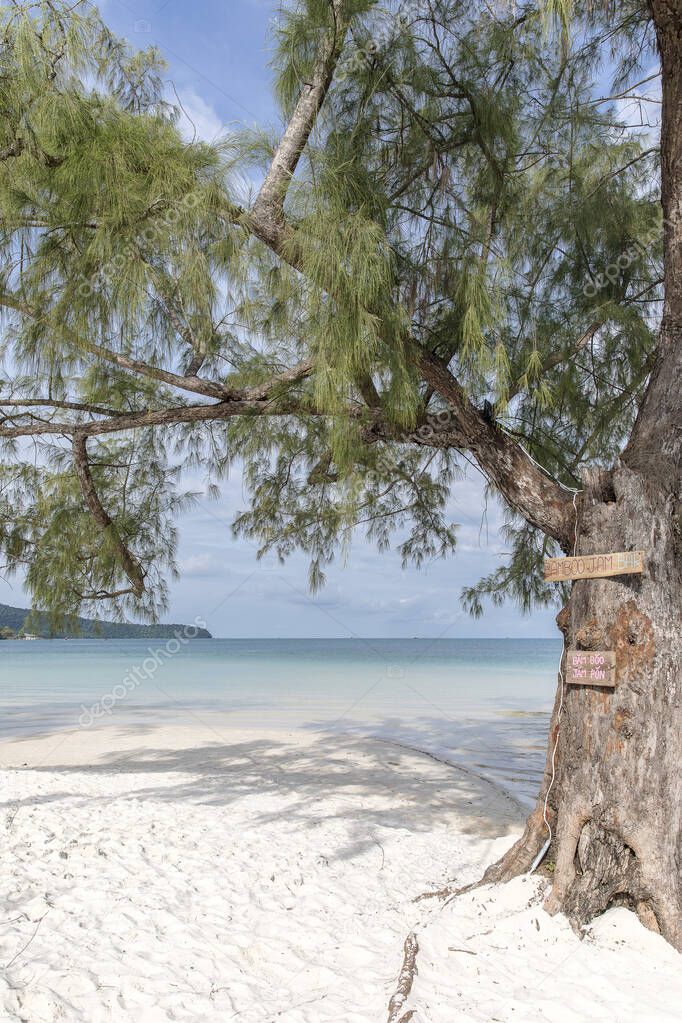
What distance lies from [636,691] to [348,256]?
1.79 meters

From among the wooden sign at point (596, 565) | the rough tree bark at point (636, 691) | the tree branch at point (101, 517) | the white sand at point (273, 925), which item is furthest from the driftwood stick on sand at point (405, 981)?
the tree branch at point (101, 517)

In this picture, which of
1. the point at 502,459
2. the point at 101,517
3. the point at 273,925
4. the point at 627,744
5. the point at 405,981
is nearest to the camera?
the point at 405,981

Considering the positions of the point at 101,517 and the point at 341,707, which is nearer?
the point at 101,517

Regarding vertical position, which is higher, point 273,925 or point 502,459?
point 502,459

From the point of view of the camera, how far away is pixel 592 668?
2.63 metres

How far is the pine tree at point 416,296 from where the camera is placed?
2.66 m

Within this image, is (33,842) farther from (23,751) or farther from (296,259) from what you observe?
(23,751)

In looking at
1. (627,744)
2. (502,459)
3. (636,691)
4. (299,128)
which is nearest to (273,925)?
(627,744)

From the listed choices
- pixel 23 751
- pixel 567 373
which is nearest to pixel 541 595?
pixel 567 373

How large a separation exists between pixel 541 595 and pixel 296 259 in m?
2.54

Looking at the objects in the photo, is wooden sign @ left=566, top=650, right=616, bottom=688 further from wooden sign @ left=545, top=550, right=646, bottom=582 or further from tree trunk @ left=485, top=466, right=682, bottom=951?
wooden sign @ left=545, top=550, right=646, bottom=582

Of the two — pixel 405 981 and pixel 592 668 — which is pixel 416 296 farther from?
pixel 405 981

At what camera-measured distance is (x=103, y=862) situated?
9.99ft

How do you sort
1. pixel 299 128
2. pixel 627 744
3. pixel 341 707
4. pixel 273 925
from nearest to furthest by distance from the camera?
pixel 627 744 < pixel 273 925 < pixel 299 128 < pixel 341 707
